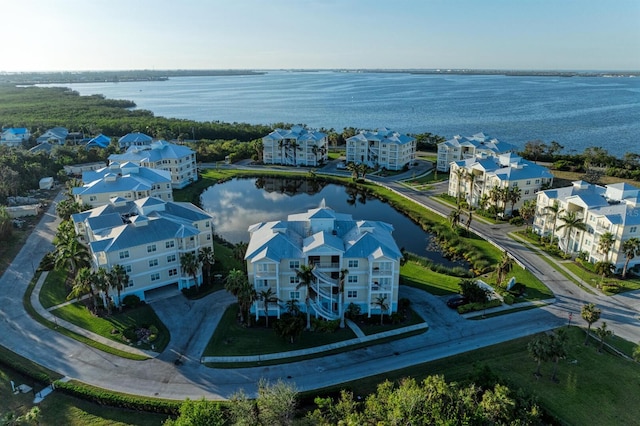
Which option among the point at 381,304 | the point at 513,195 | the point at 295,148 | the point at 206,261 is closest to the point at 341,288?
the point at 381,304

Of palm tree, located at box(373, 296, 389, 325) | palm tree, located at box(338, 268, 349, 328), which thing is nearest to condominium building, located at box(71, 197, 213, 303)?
palm tree, located at box(338, 268, 349, 328)

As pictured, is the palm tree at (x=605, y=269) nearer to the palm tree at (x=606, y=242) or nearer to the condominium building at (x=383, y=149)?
the palm tree at (x=606, y=242)

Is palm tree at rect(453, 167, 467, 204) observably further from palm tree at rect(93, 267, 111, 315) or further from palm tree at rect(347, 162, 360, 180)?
palm tree at rect(93, 267, 111, 315)

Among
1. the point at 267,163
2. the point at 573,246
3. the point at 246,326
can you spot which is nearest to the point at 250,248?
the point at 246,326

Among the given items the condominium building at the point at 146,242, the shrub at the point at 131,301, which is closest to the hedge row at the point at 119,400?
the shrub at the point at 131,301

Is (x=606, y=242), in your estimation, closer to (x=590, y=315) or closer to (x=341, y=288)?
(x=590, y=315)

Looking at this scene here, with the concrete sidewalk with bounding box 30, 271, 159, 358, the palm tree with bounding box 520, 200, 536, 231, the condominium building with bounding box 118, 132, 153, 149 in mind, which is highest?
the condominium building with bounding box 118, 132, 153, 149
